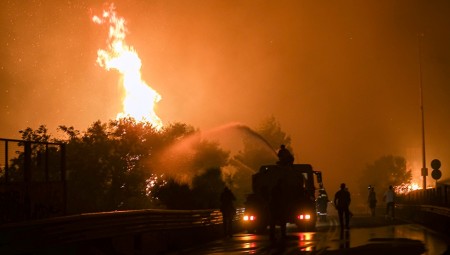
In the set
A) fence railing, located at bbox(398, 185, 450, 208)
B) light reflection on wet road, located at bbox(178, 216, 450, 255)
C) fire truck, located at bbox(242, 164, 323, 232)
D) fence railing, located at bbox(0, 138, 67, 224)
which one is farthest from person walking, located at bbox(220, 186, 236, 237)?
fence railing, located at bbox(398, 185, 450, 208)

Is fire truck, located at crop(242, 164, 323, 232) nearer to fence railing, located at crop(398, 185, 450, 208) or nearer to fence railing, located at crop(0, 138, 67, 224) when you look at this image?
fence railing, located at crop(398, 185, 450, 208)

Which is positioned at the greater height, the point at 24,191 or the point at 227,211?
the point at 24,191

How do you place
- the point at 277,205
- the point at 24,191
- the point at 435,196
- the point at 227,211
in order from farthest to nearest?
1. the point at 435,196
2. the point at 227,211
3. the point at 277,205
4. the point at 24,191

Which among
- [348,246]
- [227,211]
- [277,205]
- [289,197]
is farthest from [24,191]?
[289,197]

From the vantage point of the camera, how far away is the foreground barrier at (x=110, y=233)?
49.3 ft

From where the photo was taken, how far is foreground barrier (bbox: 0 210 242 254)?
49.3ft

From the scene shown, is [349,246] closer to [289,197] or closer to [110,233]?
[110,233]

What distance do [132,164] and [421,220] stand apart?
2438 inches

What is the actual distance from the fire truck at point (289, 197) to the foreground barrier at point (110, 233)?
245cm

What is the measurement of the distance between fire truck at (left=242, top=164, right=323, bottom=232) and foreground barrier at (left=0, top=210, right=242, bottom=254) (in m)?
2.45

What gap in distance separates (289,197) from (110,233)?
1235cm

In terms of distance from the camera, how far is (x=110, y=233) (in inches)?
764

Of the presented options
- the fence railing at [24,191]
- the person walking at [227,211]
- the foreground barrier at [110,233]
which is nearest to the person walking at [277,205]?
the foreground barrier at [110,233]

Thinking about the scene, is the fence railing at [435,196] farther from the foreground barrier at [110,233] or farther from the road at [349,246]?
the foreground barrier at [110,233]
